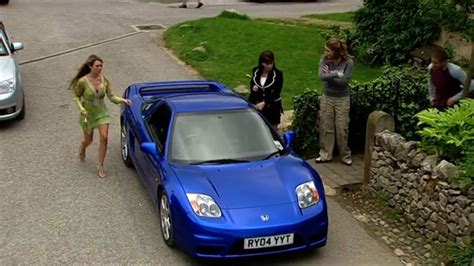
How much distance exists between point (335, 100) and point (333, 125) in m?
0.38

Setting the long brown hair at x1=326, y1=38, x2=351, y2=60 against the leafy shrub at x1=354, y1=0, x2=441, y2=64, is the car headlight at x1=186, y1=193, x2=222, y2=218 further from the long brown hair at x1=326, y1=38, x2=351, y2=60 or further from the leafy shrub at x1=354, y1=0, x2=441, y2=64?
the leafy shrub at x1=354, y1=0, x2=441, y2=64

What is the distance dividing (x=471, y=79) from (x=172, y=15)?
53.7ft

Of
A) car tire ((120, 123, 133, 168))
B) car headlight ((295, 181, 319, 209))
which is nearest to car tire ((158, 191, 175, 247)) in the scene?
car headlight ((295, 181, 319, 209))

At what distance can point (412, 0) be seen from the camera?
14867mm

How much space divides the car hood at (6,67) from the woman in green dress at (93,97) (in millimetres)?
2346

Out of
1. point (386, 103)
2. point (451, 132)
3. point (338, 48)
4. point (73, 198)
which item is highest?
point (338, 48)

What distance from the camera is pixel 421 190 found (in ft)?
22.7

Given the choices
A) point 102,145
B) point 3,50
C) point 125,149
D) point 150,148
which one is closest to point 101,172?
point 102,145

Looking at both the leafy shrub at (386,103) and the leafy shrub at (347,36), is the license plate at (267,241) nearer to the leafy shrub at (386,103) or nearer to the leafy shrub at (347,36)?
the leafy shrub at (386,103)

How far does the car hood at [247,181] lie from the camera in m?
6.13

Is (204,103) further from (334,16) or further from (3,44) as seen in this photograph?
(334,16)

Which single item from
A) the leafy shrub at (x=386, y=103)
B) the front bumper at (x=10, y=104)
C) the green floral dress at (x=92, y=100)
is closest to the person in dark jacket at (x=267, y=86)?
the leafy shrub at (x=386, y=103)

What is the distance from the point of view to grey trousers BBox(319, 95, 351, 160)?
336 inches

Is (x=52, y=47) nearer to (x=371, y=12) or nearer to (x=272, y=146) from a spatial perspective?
(x=371, y=12)
